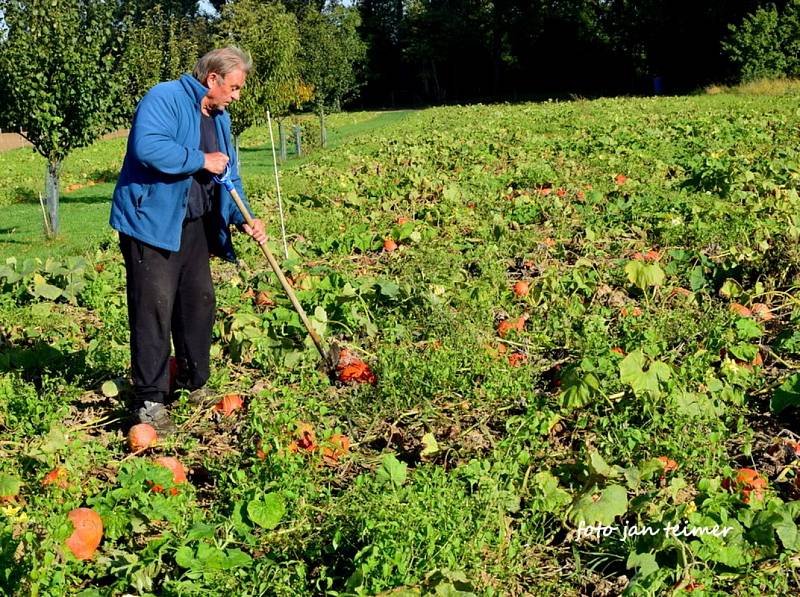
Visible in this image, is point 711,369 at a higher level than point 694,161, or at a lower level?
lower

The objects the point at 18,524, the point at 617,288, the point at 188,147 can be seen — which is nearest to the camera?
the point at 18,524

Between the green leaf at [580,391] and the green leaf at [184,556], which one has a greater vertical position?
the green leaf at [580,391]

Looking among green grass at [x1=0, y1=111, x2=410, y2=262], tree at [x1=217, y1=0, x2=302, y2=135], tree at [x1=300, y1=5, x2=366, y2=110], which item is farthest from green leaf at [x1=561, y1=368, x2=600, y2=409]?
tree at [x1=300, y1=5, x2=366, y2=110]

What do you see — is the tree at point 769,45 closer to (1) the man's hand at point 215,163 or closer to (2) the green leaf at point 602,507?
(1) the man's hand at point 215,163

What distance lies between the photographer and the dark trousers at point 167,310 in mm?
4305

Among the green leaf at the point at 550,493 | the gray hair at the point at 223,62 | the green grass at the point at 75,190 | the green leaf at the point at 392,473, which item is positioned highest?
the gray hair at the point at 223,62

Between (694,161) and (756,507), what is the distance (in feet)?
27.4

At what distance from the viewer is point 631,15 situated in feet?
147

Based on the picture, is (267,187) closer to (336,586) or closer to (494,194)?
(494,194)

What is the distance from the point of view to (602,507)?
10.7 feet

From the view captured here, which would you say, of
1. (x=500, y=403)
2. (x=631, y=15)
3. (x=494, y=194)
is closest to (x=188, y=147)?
(x=500, y=403)

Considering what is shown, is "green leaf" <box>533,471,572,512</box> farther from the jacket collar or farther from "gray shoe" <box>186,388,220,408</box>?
the jacket collar

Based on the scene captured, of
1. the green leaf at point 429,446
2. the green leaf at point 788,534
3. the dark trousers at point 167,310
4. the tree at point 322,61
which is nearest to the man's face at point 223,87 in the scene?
the dark trousers at point 167,310

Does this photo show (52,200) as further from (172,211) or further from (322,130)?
(322,130)
